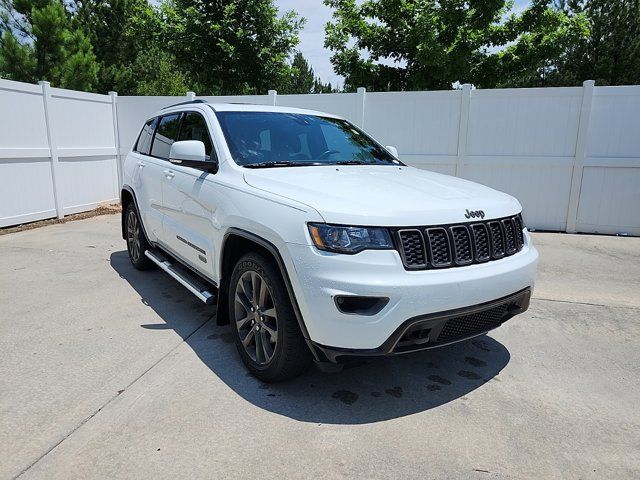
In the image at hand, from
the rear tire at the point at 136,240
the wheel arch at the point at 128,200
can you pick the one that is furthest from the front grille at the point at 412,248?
the rear tire at the point at 136,240

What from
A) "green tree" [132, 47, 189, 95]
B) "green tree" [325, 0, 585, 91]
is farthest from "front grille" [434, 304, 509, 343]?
"green tree" [132, 47, 189, 95]

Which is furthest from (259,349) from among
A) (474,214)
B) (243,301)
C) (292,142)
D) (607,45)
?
(607,45)

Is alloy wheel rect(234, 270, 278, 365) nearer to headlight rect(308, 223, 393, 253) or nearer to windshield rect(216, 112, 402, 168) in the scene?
headlight rect(308, 223, 393, 253)

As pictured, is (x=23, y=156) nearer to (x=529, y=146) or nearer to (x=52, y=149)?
(x=52, y=149)

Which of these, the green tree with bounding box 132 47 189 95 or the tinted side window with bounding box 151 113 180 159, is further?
the green tree with bounding box 132 47 189 95

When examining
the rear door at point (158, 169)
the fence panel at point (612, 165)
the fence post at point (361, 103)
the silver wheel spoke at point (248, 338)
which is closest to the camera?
the silver wheel spoke at point (248, 338)

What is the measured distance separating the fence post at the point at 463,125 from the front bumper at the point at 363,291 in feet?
21.7

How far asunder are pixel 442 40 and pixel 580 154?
8456 mm

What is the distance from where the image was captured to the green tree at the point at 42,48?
13812 mm

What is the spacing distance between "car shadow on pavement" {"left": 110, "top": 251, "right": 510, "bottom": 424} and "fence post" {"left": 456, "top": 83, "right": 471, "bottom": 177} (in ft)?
17.8

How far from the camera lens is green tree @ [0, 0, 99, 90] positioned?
1381 centimetres

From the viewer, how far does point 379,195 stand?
2.87 meters

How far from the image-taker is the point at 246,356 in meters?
3.25

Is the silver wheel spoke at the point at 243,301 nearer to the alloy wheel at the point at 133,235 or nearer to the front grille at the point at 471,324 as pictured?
the front grille at the point at 471,324
